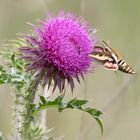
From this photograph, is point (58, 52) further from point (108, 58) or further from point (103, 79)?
point (103, 79)

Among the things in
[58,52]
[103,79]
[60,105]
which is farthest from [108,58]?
[103,79]

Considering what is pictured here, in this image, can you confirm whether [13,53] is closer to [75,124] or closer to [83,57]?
[83,57]

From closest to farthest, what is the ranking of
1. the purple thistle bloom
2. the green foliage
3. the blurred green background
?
1. the green foliage
2. the purple thistle bloom
3. the blurred green background

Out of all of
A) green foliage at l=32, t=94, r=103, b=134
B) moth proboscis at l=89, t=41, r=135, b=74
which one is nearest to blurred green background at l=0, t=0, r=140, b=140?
moth proboscis at l=89, t=41, r=135, b=74

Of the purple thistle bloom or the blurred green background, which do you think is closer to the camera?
the purple thistle bloom

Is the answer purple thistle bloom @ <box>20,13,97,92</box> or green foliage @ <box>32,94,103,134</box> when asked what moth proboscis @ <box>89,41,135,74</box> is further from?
green foliage @ <box>32,94,103,134</box>

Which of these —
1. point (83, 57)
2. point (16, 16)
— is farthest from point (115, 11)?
point (83, 57)
